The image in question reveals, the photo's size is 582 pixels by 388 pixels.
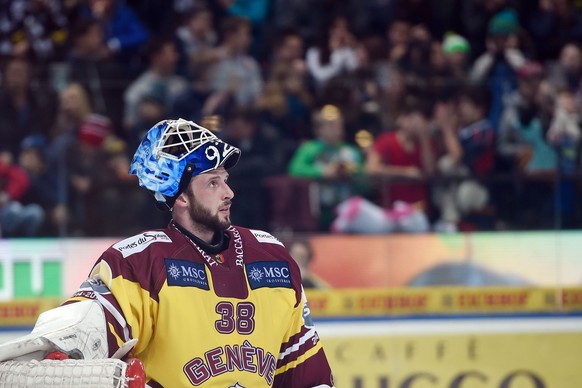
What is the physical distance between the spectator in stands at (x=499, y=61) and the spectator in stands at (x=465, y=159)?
0.19ft

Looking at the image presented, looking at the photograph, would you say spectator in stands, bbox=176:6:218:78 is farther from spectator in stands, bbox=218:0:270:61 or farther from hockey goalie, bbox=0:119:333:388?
hockey goalie, bbox=0:119:333:388

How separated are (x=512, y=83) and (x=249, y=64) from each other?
1.40 meters

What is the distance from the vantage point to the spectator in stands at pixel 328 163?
610cm

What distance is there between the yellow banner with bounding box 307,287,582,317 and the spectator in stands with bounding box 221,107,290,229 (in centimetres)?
52

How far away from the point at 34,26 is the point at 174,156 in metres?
4.60

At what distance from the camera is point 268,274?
3434 mm

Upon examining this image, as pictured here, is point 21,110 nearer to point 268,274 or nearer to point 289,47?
point 289,47

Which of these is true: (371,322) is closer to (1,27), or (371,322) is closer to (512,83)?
(512,83)

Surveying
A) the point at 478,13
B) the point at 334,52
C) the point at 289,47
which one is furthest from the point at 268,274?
the point at 478,13

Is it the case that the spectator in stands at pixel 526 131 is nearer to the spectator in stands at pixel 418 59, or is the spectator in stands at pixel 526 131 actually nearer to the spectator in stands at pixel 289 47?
the spectator in stands at pixel 418 59

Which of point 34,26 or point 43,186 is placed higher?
point 34,26

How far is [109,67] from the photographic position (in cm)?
610

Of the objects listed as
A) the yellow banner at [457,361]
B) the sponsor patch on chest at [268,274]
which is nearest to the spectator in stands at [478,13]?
the yellow banner at [457,361]

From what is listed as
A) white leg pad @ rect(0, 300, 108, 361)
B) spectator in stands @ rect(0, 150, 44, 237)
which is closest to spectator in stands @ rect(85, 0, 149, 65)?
spectator in stands @ rect(0, 150, 44, 237)
